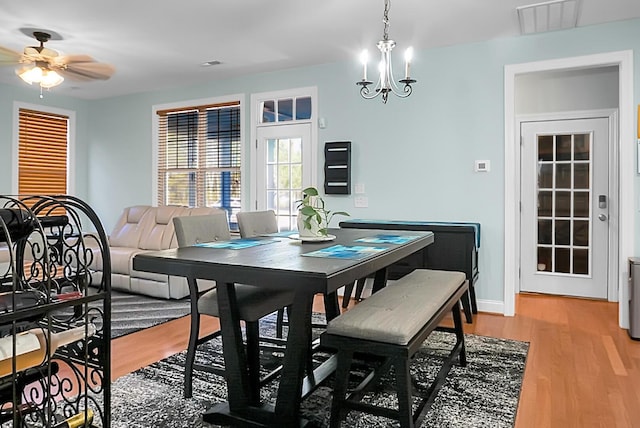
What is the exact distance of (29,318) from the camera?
4.00ft

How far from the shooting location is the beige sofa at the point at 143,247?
4652mm

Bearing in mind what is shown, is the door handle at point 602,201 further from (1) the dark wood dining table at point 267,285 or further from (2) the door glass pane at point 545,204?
(1) the dark wood dining table at point 267,285

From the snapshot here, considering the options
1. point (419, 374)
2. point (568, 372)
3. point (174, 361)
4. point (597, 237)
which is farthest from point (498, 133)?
point (174, 361)

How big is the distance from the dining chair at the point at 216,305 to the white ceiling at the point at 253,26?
177 centimetres

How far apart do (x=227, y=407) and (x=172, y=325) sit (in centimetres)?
181

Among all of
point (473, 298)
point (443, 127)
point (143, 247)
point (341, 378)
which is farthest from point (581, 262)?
point (143, 247)

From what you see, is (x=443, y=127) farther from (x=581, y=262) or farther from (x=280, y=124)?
(x=581, y=262)

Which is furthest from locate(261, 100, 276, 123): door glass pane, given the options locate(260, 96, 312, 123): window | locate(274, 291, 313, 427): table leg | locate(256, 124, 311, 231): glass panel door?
locate(274, 291, 313, 427): table leg

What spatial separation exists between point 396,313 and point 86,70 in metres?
3.75

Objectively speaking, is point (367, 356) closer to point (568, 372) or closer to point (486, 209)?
point (568, 372)

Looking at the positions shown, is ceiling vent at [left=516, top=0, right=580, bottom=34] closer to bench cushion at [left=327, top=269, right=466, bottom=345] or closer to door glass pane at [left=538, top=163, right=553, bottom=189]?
door glass pane at [left=538, top=163, right=553, bottom=189]

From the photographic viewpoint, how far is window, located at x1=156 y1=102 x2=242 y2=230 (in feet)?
19.0

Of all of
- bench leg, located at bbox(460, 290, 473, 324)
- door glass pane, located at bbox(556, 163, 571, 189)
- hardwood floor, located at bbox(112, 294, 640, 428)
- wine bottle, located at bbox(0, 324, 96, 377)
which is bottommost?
hardwood floor, located at bbox(112, 294, 640, 428)

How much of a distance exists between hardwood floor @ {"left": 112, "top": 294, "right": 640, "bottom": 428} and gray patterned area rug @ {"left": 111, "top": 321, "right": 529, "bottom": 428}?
0.10 metres
